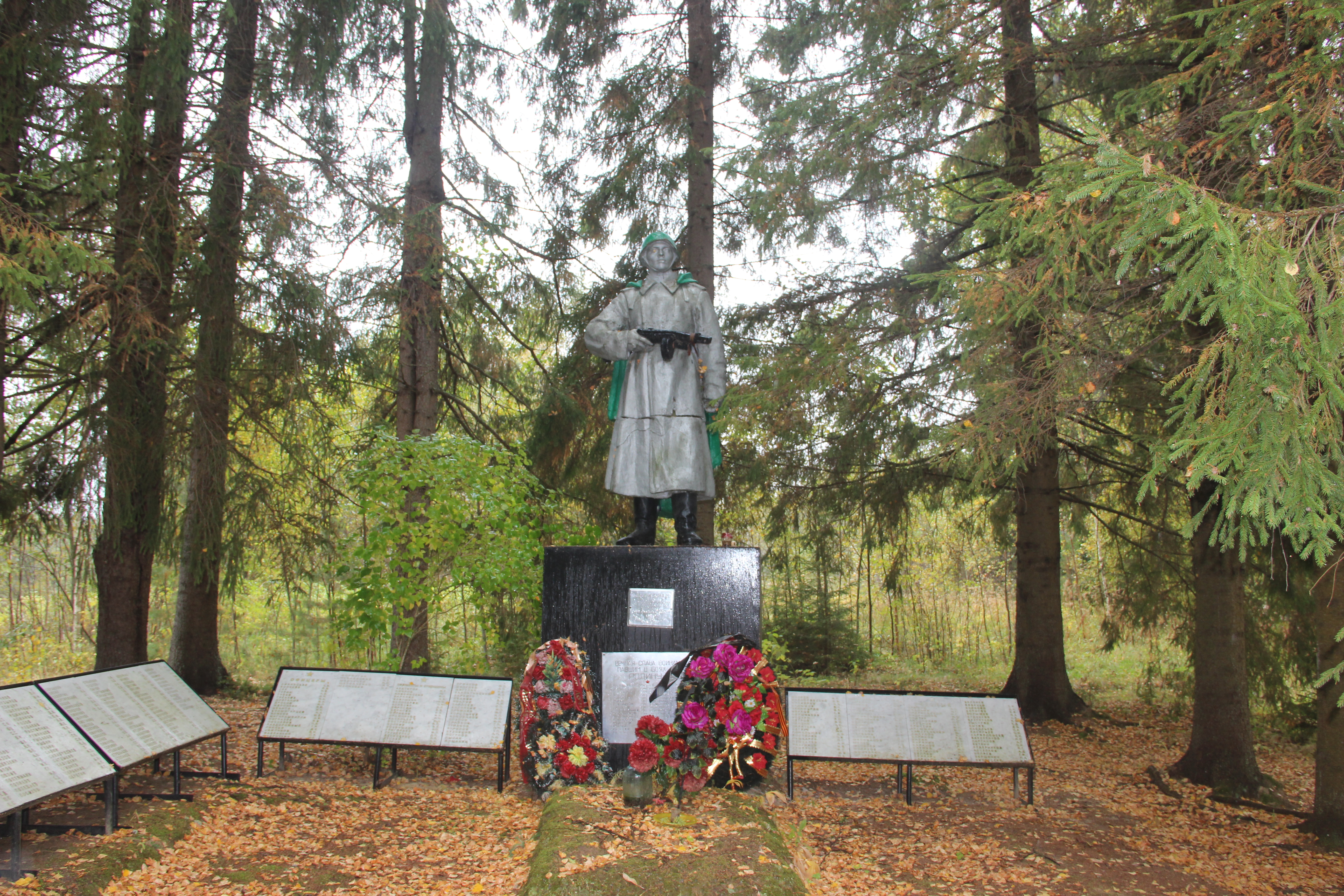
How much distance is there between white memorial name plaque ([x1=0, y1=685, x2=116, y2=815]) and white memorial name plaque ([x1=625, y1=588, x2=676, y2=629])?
8.24 feet

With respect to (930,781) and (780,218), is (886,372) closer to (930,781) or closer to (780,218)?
(780,218)

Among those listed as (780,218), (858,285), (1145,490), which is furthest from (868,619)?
(1145,490)

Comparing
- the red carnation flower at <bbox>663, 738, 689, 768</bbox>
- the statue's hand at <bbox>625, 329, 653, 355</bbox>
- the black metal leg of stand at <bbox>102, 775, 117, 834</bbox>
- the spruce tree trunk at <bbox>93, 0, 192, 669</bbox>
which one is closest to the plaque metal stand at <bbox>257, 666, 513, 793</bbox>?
the black metal leg of stand at <bbox>102, 775, 117, 834</bbox>

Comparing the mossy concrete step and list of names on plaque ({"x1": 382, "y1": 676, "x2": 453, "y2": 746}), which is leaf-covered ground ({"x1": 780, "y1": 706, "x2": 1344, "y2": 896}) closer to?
the mossy concrete step

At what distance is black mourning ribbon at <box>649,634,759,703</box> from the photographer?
387 centimetres

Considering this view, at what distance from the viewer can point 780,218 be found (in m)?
6.12

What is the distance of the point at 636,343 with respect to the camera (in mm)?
4926

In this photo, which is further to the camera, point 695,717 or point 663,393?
point 663,393

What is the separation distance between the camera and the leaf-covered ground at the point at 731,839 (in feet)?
11.3

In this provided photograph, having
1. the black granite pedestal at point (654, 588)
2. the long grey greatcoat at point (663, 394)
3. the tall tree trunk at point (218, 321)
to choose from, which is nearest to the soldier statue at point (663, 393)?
the long grey greatcoat at point (663, 394)

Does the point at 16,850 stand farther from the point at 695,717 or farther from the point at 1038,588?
the point at 1038,588

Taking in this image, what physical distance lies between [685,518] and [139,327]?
3.54 metres

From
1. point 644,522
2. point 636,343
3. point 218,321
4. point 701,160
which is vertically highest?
point 701,160

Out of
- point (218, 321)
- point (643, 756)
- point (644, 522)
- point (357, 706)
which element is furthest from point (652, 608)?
point (218, 321)
